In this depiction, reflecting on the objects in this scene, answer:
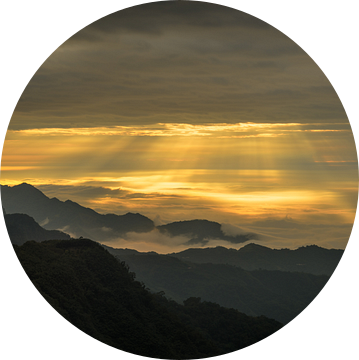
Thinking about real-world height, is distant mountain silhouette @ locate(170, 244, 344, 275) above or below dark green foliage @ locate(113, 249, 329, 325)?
above

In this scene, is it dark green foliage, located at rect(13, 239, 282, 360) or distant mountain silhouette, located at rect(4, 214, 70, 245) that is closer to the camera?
dark green foliage, located at rect(13, 239, 282, 360)

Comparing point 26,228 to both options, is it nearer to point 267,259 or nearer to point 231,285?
point 231,285

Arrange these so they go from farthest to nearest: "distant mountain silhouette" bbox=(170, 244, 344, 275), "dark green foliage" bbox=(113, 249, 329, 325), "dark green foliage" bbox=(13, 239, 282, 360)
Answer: "distant mountain silhouette" bbox=(170, 244, 344, 275), "dark green foliage" bbox=(113, 249, 329, 325), "dark green foliage" bbox=(13, 239, 282, 360)

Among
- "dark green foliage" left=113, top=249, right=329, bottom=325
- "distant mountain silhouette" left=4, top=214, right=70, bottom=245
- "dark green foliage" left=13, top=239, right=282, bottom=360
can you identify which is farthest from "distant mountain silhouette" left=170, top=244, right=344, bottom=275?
"dark green foliage" left=13, top=239, right=282, bottom=360

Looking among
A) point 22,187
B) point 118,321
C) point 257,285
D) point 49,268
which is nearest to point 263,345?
point 118,321

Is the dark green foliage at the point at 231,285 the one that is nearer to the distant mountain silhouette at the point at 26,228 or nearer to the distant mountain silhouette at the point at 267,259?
the distant mountain silhouette at the point at 26,228

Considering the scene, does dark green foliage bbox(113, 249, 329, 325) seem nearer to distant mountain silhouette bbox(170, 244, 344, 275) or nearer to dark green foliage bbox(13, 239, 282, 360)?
distant mountain silhouette bbox(170, 244, 344, 275)

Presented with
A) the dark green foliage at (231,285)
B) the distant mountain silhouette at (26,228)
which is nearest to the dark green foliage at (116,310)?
the distant mountain silhouette at (26,228)
